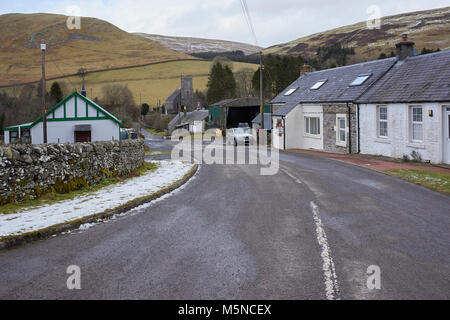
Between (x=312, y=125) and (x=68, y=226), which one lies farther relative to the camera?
Answer: (x=312, y=125)

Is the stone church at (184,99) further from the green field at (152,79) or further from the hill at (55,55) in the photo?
the hill at (55,55)

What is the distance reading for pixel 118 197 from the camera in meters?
11.8

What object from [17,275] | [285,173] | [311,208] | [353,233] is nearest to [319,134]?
[285,173]

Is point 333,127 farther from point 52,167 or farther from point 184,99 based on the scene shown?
point 184,99

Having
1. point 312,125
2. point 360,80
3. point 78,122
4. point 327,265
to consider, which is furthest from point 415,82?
point 78,122

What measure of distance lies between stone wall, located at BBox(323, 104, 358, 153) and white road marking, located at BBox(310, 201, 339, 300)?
61.2ft

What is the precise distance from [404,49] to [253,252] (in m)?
23.3

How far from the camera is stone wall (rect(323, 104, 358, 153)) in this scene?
85.9ft

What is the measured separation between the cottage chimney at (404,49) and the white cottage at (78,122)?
19217 mm

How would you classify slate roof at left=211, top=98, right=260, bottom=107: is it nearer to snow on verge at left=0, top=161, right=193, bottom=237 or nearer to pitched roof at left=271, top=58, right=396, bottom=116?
pitched roof at left=271, top=58, right=396, bottom=116

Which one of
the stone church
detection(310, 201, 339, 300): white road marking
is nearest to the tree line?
the stone church

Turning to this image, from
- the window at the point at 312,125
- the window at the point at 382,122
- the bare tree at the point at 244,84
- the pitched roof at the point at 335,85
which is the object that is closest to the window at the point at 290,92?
the pitched roof at the point at 335,85

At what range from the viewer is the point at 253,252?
6.71 meters
